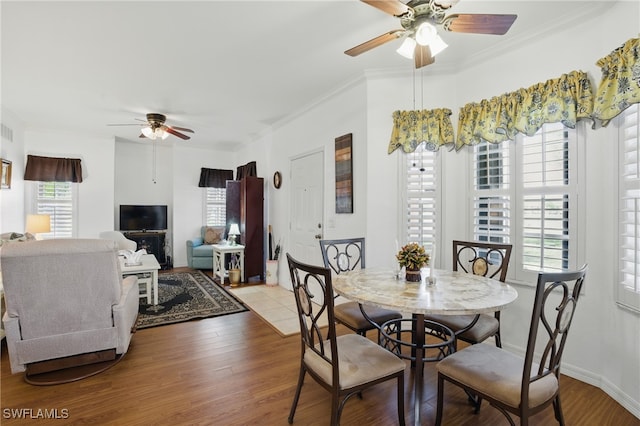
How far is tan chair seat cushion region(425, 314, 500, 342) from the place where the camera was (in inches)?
80.5

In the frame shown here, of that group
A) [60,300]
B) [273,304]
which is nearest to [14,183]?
[60,300]

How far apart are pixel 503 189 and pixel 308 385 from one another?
7.58 ft

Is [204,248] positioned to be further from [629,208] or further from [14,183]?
[629,208]

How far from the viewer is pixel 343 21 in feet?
7.76

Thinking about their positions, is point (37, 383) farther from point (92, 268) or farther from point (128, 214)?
point (128, 214)

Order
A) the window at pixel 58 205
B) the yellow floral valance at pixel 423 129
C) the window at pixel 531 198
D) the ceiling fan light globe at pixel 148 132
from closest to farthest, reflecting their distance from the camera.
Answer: the window at pixel 531 198 → the yellow floral valance at pixel 423 129 → the ceiling fan light globe at pixel 148 132 → the window at pixel 58 205

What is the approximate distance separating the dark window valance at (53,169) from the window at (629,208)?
7376mm

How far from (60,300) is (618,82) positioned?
404 centimetres

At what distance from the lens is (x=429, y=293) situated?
1776mm

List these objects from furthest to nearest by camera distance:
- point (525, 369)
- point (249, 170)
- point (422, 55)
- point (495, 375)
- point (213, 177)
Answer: point (213, 177)
point (249, 170)
point (422, 55)
point (495, 375)
point (525, 369)

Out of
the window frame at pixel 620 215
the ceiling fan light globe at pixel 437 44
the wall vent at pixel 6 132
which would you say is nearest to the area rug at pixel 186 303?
the wall vent at pixel 6 132

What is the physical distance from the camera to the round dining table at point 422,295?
1.54 m

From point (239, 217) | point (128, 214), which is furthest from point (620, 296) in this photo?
point (128, 214)

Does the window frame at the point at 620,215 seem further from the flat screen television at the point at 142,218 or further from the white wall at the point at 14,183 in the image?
the flat screen television at the point at 142,218
